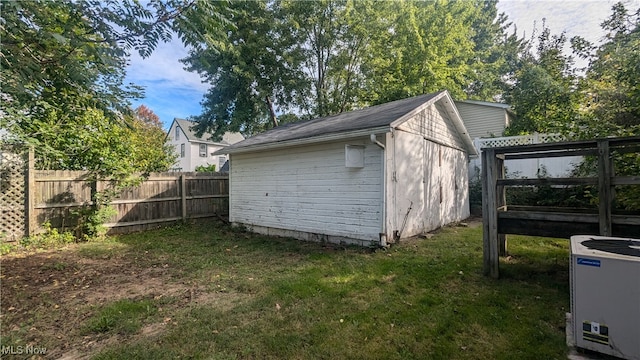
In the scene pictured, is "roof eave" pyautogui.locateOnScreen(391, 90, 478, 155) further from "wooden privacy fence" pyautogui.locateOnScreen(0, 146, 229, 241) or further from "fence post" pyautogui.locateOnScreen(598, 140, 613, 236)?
"wooden privacy fence" pyautogui.locateOnScreen(0, 146, 229, 241)

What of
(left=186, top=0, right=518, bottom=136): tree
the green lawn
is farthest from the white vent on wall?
(left=186, top=0, right=518, bottom=136): tree

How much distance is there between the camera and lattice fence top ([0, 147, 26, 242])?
648 centimetres

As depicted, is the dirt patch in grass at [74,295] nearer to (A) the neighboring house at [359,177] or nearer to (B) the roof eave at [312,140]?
(A) the neighboring house at [359,177]

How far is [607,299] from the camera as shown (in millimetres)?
2201

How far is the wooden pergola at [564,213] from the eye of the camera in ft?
11.2

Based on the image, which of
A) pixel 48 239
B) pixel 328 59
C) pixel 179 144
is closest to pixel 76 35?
pixel 48 239

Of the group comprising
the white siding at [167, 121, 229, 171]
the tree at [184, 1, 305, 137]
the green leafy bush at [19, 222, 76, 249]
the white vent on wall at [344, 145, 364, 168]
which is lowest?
the green leafy bush at [19, 222, 76, 249]

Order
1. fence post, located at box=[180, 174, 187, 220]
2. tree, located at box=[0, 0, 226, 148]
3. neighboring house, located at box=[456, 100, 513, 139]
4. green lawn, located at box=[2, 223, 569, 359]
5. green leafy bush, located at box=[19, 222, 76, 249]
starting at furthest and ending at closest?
neighboring house, located at box=[456, 100, 513, 139] < fence post, located at box=[180, 174, 187, 220] < green leafy bush, located at box=[19, 222, 76, 249] < tree, located at box=[0, 0, 226, 148] < green lawn, located at box=[2, 223, 569, 359]

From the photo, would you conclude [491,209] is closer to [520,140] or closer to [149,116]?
[520,140]

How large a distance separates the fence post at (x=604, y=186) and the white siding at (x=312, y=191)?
130 inches

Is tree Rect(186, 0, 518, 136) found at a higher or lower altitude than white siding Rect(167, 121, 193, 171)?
higher

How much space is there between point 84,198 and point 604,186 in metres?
10.9

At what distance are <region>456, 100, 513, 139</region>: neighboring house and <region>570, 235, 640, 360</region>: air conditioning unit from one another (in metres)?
13.0

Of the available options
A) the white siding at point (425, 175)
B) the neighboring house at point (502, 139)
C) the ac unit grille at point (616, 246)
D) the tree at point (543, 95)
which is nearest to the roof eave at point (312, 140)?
the white siding at point (425, 175)
